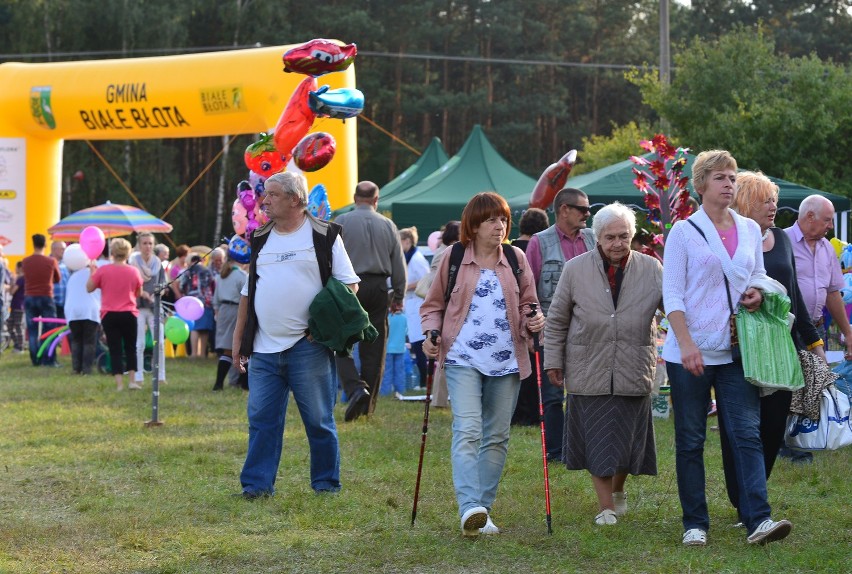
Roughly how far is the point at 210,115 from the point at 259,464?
511 inches

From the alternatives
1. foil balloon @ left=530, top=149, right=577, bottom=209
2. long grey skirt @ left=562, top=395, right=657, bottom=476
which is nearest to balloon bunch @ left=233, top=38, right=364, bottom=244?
foil balloon @ left=530, top=149, right=577, bottom=209

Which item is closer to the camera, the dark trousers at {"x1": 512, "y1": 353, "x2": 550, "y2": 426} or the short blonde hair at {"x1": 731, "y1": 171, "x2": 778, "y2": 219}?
the short blonde hair at {"x1": 731, "y1": 171, "x2": 778, "y2": 219}

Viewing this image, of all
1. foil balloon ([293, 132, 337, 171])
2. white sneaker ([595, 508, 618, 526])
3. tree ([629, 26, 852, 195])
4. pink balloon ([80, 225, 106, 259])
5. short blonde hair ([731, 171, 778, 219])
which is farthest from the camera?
tree ([629, 26, 852, 195])

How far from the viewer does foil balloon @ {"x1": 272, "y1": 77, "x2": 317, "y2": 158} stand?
10.1 meters

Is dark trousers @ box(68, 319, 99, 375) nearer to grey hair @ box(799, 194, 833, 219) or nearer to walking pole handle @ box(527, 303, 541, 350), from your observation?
grey hair @ box(799, 194, 833, 219)

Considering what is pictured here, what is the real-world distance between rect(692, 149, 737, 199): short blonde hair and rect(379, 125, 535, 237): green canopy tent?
12469 mm

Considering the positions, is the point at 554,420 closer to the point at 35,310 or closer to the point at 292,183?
the point at 292,183

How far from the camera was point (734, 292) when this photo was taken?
5.57 metres

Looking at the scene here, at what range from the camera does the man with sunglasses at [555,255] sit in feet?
26.7

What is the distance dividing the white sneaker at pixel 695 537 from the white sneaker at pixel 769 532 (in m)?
0.20

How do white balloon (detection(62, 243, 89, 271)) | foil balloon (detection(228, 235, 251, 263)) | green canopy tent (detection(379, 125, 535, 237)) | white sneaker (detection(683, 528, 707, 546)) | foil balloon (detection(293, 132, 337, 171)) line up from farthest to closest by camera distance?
green canopy tent (detection(379, 125, 535, 237)) → white balloon (detection(62, 243, 89, 271)) → foil balloon (detection(228, 235, 251, 263)) → foil balloon (detection(293, 132, 337, 171)) → white sneaker (detection(683, 528, 707, 546))

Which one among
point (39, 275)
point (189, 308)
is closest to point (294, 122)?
point (189, 308)

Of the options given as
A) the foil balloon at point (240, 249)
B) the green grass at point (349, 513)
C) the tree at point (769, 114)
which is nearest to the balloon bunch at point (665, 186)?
the green grass at point (349, 513)

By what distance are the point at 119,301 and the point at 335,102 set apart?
15.2 ft
